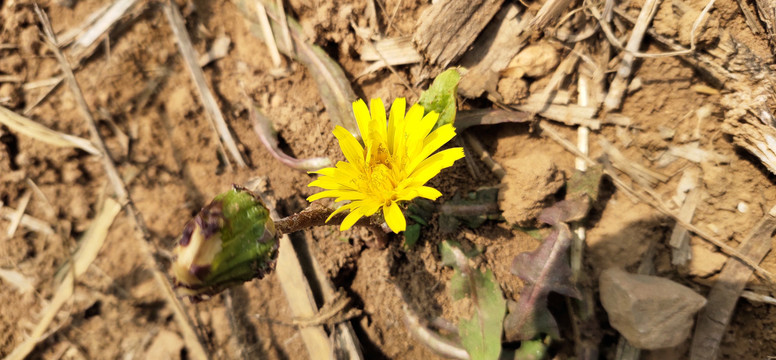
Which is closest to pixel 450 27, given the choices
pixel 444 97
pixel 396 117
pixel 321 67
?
pixel 444 97

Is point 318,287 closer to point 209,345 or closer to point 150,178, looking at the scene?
point 209,345

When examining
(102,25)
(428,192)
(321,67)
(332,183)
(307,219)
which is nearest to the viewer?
(428,192)

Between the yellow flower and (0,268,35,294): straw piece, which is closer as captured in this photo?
the yellow flower

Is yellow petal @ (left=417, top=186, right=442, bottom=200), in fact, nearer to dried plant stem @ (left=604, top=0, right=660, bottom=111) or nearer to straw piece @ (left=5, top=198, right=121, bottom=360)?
dried plant stem @ (left=604, top=0, right=660, bottom=111)

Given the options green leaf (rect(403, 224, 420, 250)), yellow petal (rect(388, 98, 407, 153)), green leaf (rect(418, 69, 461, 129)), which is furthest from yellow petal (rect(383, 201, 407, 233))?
green leaf (rect(418, 69, 461, 129))

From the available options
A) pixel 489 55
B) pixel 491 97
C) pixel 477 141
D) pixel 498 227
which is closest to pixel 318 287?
pixel 498 227

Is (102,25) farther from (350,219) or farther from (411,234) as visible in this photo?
(411,234)

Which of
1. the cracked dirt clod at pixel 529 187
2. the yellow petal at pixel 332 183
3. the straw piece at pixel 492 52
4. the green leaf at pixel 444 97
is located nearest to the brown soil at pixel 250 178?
the cracked dirt clod at pixel 529 187
